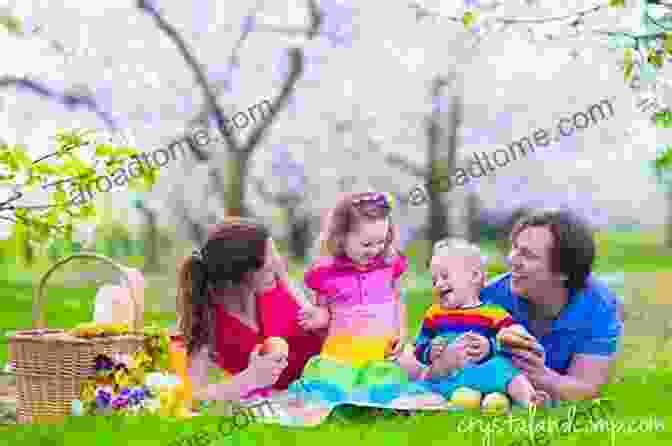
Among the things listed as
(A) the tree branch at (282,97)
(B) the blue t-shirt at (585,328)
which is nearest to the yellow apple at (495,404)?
(B) the blue t-shirt at (585,328)

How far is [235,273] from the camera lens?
425 centimetres

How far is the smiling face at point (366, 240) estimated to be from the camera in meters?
4.14

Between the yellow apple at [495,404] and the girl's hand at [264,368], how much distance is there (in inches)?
33.5

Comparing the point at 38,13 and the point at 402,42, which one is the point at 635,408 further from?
the point at 38,13

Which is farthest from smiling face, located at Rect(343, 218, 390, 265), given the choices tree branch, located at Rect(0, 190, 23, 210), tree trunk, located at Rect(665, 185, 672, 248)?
tree trunk, located at Rect(665, 185, 672, 248)

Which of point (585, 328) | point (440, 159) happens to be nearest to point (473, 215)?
point (440, 159)

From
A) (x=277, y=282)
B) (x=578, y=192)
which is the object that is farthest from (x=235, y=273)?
(x=578, y=192)

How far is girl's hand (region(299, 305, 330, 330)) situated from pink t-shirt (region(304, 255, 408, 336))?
0.11ft

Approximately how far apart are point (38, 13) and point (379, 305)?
10120mm

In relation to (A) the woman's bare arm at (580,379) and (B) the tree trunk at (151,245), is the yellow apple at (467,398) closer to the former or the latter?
(A) the woman's bare arm at (580,379)

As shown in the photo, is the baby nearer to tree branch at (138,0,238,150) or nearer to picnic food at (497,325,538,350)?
picnic food at (497,325,538,350)

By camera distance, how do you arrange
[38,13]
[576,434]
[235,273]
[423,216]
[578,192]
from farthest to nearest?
[578,192] → [423,216] → [38,13] → [235,273] → [576,434]

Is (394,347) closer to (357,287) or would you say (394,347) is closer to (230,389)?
(357,287)

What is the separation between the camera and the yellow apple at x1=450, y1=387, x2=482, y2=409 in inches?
153
